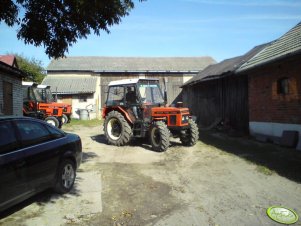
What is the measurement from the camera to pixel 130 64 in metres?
33.5

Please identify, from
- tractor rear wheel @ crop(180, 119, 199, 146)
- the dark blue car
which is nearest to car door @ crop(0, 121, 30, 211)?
the dark blue car

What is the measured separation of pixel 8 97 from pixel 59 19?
27.1 feet

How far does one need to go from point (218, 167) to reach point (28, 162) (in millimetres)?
5141

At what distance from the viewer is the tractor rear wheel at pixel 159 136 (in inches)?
401

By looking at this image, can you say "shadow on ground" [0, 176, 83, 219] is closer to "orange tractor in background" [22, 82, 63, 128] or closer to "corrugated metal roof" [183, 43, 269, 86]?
"corrugated metal roof" [183, 43, 269, 86]

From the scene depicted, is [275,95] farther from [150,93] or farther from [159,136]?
[159,136]

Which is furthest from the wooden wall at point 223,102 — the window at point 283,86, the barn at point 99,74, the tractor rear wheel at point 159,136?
the barn at point 99,74

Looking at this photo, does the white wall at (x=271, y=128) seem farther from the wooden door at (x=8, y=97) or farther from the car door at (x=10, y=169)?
the wooden door at (x=8, y=97)

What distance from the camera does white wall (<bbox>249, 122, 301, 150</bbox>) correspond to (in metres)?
11.0

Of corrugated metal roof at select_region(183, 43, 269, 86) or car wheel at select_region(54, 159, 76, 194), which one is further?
corrugated metal roof at select_region(183, 43, 269, 86)

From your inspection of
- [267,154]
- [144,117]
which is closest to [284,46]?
[267,154]

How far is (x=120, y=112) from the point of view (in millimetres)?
12172

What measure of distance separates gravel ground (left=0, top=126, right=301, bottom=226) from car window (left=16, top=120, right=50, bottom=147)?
1.11 metres

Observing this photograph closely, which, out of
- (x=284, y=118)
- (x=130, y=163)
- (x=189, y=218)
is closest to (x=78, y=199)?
(x=189, y=218)
